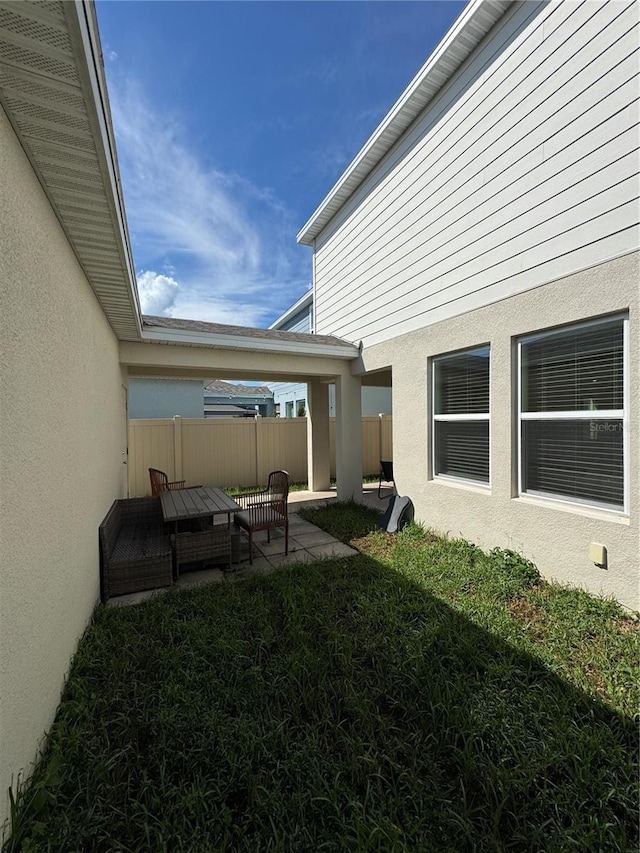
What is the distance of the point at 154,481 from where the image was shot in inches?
238

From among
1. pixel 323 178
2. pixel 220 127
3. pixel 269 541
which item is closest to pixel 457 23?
pixel 220 127

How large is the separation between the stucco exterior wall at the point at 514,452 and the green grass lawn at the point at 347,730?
430 millimetres

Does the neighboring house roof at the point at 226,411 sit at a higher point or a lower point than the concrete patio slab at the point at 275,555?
higher

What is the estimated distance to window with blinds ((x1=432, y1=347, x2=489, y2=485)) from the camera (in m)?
4.55

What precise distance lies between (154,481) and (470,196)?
21.0 feet

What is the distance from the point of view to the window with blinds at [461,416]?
4.55m

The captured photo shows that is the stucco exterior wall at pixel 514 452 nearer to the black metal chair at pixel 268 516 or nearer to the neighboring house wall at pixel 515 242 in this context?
the neighboring house wall at pixel 515 242

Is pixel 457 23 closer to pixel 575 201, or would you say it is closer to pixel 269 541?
pixel 575 201

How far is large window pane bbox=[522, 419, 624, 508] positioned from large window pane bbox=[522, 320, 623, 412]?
20cm

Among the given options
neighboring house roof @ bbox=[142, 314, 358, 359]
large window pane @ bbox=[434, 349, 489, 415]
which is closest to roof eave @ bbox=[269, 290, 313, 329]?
neighboring house roof @ bbox=[142, 314, 358, 359]

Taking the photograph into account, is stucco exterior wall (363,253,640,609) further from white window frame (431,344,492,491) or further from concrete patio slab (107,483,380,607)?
concrete patio slab (107,483,380,607)

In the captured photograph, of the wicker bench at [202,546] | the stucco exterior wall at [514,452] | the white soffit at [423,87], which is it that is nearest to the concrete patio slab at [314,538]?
the wicker bench at [202,546]

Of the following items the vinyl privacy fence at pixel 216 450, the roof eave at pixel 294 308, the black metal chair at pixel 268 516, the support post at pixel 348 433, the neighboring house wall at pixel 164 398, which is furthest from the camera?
the neighboring house wall at pixel 164 398

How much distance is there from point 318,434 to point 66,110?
7.92 meters
